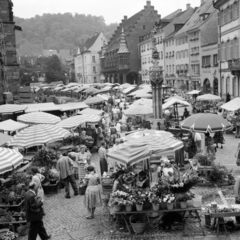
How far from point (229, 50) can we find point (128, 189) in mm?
30678

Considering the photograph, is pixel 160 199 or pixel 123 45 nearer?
pixel 160 199

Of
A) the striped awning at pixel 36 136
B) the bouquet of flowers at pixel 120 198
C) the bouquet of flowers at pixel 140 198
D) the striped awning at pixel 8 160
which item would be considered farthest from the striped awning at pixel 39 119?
the bouquet of flowers at pixel 140 198

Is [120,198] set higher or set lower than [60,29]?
lower

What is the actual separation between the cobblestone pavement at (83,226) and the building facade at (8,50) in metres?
25.2

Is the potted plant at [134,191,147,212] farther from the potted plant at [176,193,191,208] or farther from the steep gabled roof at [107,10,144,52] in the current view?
the steep gabled roof at [107,10,144,52]

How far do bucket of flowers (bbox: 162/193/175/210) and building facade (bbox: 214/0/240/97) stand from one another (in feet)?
87.4

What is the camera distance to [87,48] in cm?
10562

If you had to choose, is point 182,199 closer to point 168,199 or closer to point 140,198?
point 168,199

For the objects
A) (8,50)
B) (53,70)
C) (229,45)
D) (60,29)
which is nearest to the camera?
(229,45)

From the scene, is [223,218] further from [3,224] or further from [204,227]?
[3,224]

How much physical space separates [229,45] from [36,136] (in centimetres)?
→ 2746

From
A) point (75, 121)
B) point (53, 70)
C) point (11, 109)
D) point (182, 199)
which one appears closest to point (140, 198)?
point (182, 199)

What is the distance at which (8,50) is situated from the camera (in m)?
38.8

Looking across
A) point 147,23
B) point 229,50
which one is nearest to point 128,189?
point 229,50
